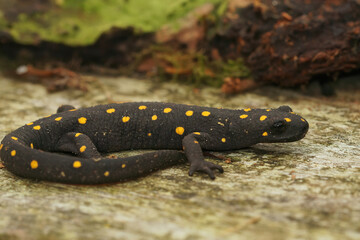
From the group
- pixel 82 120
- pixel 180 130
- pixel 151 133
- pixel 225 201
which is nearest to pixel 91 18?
pixel 82 120

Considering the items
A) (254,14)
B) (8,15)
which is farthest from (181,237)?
(8,15)

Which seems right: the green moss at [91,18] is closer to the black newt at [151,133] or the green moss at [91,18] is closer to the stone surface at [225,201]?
the stone surface at [225,201]

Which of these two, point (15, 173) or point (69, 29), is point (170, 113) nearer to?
point (15, 173)

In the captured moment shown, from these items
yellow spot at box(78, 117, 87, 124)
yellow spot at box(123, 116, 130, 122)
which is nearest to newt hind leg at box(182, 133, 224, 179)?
yellow spot at box(123, 116, 130, 122)

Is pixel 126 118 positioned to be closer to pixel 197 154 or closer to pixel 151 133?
pixel 151 133

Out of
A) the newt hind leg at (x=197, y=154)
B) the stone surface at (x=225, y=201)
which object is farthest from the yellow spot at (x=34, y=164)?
the newt hind leg at (x=197, y=154)

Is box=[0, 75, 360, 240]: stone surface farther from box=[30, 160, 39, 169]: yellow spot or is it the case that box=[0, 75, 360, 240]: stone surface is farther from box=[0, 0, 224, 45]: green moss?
box=[0, 0, 224, 45]: green moss
